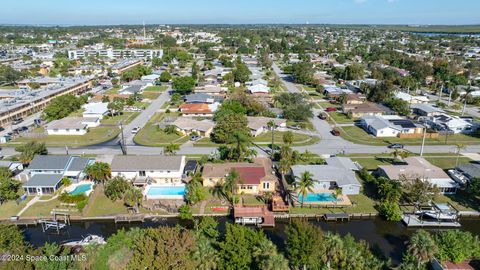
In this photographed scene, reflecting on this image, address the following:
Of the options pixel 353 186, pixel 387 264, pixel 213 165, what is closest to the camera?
pixel 387 264

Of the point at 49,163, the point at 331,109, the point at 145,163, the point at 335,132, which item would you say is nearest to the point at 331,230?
the point at 145,163

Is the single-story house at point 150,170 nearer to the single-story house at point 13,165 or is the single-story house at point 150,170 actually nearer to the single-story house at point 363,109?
the single-story house at point 13,165

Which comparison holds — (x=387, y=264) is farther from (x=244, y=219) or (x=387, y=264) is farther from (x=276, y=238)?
(x=244, y=219)

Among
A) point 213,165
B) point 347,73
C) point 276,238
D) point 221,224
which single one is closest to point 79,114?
point 213,165

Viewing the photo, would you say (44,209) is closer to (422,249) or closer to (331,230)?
(331,230)

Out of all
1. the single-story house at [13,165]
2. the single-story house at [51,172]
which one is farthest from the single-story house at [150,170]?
the single-story house at [13,165]

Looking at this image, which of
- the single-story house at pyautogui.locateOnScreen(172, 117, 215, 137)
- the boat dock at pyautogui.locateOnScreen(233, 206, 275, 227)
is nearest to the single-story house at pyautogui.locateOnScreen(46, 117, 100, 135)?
the single-story house at pyautogui.locateOnScreen(172, 117, 215, 137)
